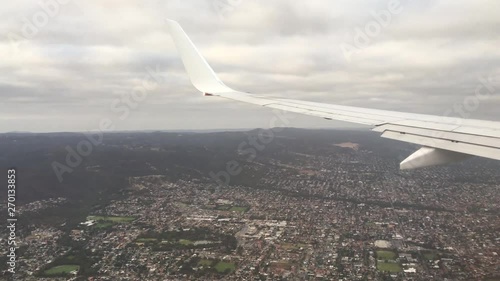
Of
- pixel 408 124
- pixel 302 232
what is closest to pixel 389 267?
pixel 302 232

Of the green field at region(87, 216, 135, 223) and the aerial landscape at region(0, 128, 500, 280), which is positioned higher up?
the aerial landscape at region(0, 128, 500, 280)

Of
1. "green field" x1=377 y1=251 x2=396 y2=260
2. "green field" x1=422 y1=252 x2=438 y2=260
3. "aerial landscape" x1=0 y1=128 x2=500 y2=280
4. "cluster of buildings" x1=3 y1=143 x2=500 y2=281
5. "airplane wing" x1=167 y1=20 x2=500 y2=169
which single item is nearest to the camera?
"airplane wing" x1=167 y1=20 x2=500 y2=169

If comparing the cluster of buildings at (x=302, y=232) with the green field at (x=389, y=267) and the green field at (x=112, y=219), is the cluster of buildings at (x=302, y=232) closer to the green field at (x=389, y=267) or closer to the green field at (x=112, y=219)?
the green field at (x=389, y=267)

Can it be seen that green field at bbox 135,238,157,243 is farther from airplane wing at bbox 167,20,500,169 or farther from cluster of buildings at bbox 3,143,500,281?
airplane wing at bbox 167,20,500,169

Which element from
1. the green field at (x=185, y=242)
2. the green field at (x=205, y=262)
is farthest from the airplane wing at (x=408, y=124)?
the green field at (x=185, y=242)

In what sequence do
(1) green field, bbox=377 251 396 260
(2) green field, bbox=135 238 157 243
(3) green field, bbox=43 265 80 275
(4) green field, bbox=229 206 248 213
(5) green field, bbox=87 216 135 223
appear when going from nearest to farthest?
1. (3) green field, bbox=43 265 80 275
2. (1) green field, bbox=377 251 396 260
3. (2) green field, bbox=135 238 157 243
4. (5) green field, bbox=87 216 135 223
5. (4) green field, bbox=229 206 248 213

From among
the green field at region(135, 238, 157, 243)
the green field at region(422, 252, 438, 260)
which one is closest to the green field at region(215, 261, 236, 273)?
the green field at region(135, 238, 157, 243)

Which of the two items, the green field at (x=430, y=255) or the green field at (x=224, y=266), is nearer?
the green field at (x=224, y=266)
